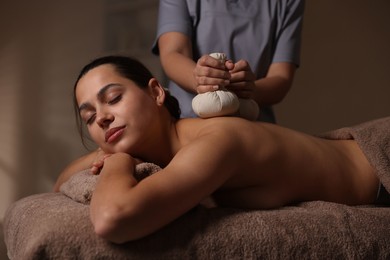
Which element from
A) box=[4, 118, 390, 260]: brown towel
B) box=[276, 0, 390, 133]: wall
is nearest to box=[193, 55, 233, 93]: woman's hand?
box=[4, 118, 390, 260]: brown towel

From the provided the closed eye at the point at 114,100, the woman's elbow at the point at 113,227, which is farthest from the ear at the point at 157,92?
the woman's elbow at the point at 113,227

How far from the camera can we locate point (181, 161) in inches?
30.3

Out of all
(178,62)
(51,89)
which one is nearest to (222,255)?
(178,62)

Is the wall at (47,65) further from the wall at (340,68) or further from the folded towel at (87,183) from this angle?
the folded towel at (87,183)

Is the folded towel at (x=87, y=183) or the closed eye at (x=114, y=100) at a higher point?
the closed eye at (x=114, y=100)

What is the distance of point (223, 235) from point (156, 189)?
0.13 m

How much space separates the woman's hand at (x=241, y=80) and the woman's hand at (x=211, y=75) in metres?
0.06

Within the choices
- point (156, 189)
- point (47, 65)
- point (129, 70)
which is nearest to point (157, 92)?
point (129, 70)

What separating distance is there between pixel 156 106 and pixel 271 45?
650 millimetres

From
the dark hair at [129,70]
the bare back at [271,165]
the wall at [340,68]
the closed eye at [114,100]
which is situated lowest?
the wall at [340,68]

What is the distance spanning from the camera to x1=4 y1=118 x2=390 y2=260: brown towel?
0.66 m

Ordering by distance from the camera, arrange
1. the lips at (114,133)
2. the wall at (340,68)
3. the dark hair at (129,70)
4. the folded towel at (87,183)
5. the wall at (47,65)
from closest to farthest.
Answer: the folded towel at (87,183) → the lips at (114,133) → the dark hair at (129,70) → the wall at (47,65) → the wall at (340,68)

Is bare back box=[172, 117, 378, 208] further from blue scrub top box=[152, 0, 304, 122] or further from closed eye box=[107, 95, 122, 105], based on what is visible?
blue scrub top box=[152, 0, 304, 122]

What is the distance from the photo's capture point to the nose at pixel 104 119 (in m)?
0.97
